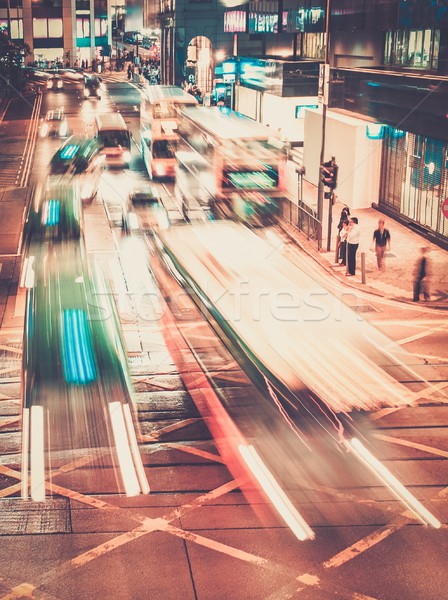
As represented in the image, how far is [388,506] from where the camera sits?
33.2ft

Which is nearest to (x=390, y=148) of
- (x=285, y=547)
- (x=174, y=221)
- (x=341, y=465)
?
(x=174, y=221)

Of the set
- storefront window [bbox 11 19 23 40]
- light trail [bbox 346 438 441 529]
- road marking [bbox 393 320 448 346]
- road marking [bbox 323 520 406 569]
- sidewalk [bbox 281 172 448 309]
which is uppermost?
storefront window [bbox 11 19 23 40]

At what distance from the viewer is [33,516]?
32.8ft

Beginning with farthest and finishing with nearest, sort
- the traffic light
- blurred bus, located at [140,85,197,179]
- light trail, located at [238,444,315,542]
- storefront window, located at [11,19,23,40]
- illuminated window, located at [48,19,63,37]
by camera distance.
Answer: illuminated window, located at [48,19,63,37] → storefront window, located at [11,19,23,40] → blurred bus, located at [140,85,197,179] → the traffic light → light trail, located at [238,444,315,542]

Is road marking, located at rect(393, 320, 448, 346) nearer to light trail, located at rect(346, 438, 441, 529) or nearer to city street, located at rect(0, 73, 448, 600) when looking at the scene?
city street, located at rect(0, 73, 448, 600)

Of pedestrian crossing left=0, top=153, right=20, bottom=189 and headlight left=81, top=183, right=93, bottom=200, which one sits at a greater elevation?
headlight left=81, top=183, right=93, bottom=200

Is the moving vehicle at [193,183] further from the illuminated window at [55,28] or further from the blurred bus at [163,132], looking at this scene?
the illuminated window at [55,28]

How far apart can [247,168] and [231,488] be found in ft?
60.0

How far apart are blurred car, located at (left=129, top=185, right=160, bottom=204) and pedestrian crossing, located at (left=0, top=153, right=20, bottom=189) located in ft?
24.7

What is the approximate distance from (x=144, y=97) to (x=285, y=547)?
3485 cm

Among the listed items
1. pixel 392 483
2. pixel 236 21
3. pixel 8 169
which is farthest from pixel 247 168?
pixel 236 21

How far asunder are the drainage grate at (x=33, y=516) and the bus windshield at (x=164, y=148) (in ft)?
87.6

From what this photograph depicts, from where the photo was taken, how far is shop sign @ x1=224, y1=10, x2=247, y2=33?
208ft

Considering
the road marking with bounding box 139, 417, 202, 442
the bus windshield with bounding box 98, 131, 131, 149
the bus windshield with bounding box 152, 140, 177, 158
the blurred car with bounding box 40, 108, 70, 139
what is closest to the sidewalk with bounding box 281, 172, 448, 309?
the bus windshield with bounding box 152, 140, 177, 158
